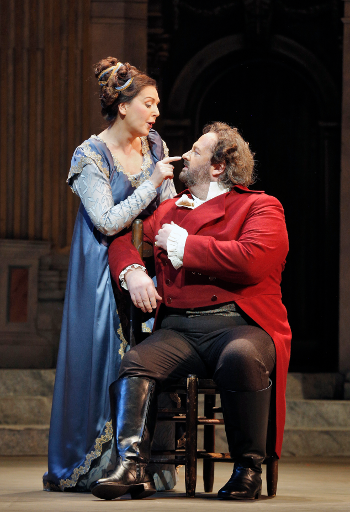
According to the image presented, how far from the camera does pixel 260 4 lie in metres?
6.40

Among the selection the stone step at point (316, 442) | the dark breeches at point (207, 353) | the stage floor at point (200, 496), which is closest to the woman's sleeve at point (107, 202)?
the dark breeches at point (207, 353)

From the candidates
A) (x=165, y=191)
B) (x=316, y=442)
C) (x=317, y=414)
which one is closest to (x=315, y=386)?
(x=317, y=414)

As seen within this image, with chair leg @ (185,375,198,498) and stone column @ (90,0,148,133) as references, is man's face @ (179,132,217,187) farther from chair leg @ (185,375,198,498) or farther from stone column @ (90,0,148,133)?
stone column @ (90,0,148,133)

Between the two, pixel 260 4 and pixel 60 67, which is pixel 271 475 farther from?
pixel 260 4

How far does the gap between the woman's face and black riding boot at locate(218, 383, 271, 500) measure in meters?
1.10

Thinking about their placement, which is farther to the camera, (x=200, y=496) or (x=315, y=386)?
(x=315, y=386)

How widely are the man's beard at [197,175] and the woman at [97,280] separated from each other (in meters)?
0.07

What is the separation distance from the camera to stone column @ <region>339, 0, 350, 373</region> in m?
5.68

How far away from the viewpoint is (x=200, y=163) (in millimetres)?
3035

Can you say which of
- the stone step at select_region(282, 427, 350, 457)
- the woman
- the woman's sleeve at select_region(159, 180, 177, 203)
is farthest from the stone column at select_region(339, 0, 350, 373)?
the woman

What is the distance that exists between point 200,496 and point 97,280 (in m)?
0.85

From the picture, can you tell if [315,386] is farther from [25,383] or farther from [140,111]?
[140,111]

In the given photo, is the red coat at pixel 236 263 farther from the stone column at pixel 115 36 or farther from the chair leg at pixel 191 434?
the stone column at pixel 115 36

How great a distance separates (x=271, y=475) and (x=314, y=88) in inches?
168
